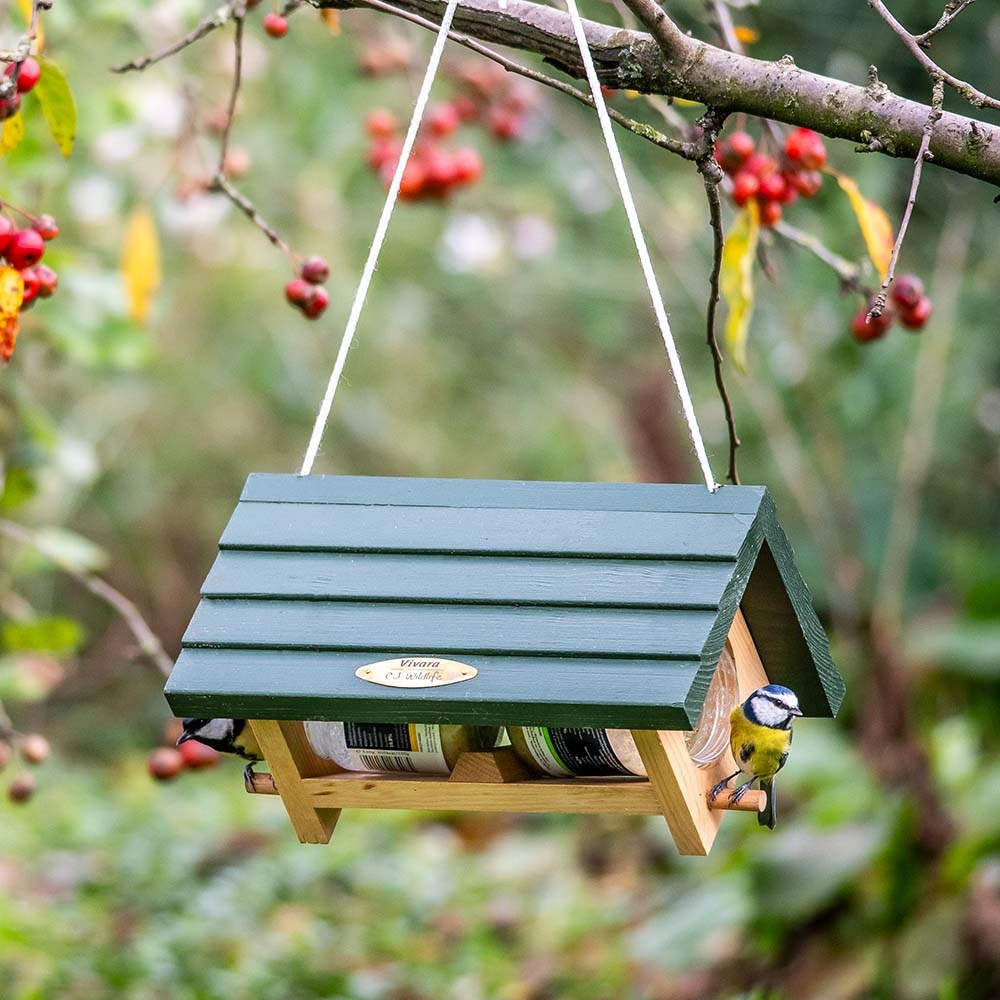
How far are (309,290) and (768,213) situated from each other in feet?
2.25

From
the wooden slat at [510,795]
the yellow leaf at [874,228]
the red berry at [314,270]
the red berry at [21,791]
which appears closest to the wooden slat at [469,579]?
the wooden slat at [510,795]

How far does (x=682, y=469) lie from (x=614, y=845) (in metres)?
1.73

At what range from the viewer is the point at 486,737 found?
1665 mm

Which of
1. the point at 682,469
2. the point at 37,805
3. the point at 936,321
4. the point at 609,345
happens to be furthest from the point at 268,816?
the point at 936,321

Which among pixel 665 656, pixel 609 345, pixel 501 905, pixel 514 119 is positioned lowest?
pixel 665 656

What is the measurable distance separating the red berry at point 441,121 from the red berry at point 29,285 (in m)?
1.96

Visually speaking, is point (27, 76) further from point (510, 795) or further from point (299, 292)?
point (510, 795)

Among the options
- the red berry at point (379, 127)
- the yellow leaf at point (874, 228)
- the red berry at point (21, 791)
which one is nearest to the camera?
the yellow leaf at point (874, 228)

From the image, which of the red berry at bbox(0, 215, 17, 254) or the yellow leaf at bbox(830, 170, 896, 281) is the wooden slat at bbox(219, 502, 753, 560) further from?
the yellow leaf at bbox(830, 170, 896, 281)

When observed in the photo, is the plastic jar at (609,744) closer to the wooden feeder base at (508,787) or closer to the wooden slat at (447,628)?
the wooden feeder base at (508,787)

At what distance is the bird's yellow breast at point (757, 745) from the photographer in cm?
154

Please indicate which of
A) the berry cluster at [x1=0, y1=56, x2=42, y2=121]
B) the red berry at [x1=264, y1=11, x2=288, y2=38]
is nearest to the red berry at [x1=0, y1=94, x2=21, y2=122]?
the berry cluster at [x1=0, y1=56, x2=42, y2=121]

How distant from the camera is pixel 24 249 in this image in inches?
64.7

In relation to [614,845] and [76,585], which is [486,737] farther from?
[76,585]
